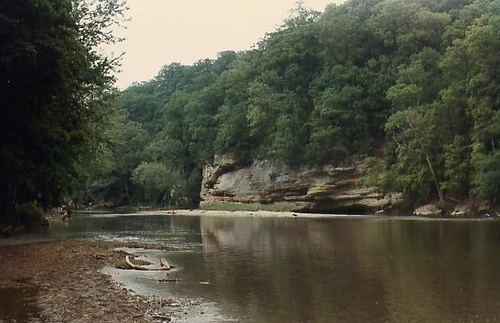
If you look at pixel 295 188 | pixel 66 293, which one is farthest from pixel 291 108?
pixel 66 293

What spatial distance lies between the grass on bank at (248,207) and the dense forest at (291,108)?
7169 mm

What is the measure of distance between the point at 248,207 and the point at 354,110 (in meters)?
19.3

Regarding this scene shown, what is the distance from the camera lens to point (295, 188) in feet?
240

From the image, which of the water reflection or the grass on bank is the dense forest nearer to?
the grass on bank

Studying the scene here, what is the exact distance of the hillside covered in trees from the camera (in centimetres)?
5494

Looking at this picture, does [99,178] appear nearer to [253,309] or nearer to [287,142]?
[287,142]

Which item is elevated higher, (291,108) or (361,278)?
(291,108)

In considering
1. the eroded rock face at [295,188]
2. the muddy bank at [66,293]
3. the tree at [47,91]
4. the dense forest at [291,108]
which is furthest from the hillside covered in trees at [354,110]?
the muddy bank at [66,293]

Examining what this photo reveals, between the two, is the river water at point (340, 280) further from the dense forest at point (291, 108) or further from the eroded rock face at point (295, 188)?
the eroded rock face at point (295, 188)

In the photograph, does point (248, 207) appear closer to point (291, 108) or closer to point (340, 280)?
point (291, 108)

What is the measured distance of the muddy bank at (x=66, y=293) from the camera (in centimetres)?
1095

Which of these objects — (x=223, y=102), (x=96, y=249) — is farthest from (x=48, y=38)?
(x=223, y=102)

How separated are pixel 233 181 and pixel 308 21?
1415 inches

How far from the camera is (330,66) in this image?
266 feet
